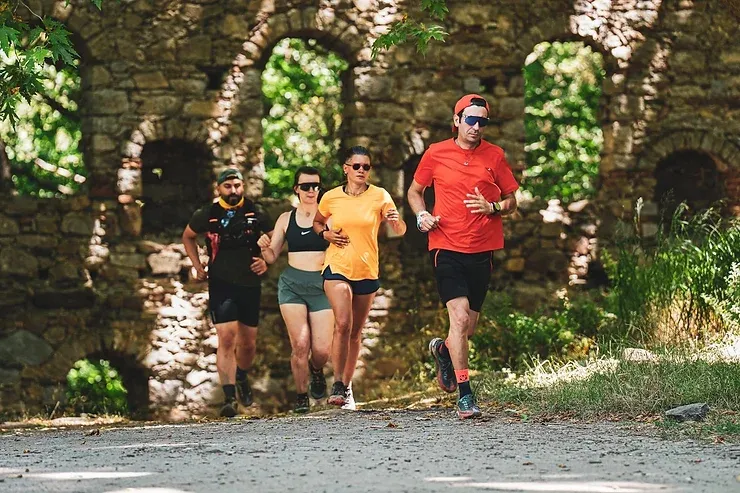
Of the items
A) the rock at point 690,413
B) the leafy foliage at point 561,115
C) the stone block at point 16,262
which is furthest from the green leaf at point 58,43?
the leafy foliage at point 561,115

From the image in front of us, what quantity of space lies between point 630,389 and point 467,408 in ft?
3.56

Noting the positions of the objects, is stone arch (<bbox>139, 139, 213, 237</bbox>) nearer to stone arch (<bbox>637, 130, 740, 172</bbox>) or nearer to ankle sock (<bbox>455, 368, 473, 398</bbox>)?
stone arch (<bbox>637, 130, 740, 172</bbox>)

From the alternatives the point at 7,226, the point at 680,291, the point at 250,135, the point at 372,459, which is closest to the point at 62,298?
the point at 7,226

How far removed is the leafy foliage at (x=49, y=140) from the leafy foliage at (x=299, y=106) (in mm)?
2456

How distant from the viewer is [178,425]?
29.7 feet

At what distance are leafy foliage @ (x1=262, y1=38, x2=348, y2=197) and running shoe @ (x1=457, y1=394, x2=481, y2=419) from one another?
917cm

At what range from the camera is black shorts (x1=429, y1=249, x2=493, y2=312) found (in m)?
8.34

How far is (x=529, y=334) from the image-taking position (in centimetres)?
1261

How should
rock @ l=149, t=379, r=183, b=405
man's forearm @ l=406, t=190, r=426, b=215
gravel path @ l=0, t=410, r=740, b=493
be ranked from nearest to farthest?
1. gravel path @ l=0, t=410, r=740, b=493
2. man's forearm @ l=406, t=190, r=426, b=215
3. rock @ l=149, t=379, r=183, b=405

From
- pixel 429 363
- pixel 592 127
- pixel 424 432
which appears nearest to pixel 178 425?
pixel 424 432

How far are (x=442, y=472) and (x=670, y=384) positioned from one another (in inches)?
118

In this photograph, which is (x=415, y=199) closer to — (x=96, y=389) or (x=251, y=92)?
(x=251, y=92)

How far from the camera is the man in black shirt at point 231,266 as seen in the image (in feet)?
32.2

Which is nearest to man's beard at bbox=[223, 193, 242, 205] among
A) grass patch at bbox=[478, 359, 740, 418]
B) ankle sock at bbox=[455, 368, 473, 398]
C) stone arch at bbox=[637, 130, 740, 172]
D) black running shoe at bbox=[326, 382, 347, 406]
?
black running shoe at bbox=[326, 382, 347, 406]
